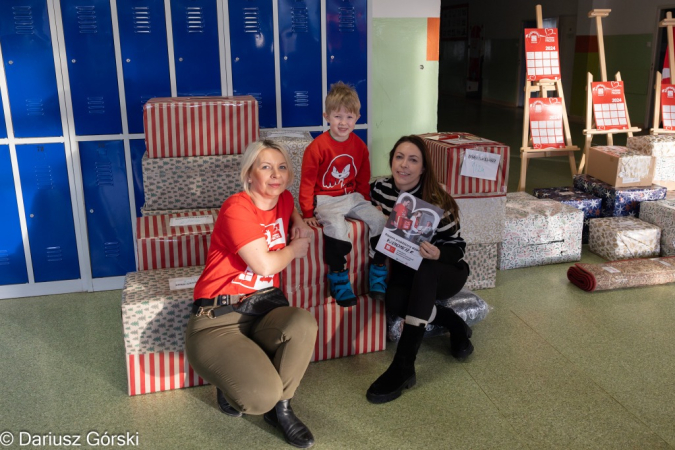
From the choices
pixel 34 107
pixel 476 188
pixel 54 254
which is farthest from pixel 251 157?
pixel 54 254

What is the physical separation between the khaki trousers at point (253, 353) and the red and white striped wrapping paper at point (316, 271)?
36 cm

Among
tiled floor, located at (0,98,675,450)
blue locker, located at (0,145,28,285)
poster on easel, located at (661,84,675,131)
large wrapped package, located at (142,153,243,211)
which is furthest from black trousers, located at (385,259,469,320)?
poster on easel, located at (661,84,675,131)

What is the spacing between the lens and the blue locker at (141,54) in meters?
3.73

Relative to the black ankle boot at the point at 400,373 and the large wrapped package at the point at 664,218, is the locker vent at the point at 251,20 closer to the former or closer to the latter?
the black ankle boot at the point at 400,373

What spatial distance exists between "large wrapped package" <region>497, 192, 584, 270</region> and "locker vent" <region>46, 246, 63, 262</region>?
9.42 ft

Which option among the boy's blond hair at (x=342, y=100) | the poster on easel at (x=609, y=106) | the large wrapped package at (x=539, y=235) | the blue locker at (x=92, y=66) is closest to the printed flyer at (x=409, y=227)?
the boy's blond hair at (x=342, y=100)

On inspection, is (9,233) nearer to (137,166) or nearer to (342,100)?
(137,166)

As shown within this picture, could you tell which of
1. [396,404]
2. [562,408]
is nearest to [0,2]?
[396,404]

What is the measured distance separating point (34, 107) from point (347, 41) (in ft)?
6.47

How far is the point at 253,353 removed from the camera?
7.73ft

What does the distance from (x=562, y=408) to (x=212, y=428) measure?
1.45 meters

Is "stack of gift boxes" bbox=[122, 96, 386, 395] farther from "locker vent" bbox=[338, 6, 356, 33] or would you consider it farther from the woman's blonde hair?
"locker vent" bbox=[338, 6, 356, 33]

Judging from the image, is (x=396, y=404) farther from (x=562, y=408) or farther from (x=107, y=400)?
(x=107, y=400)

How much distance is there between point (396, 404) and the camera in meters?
2.70
